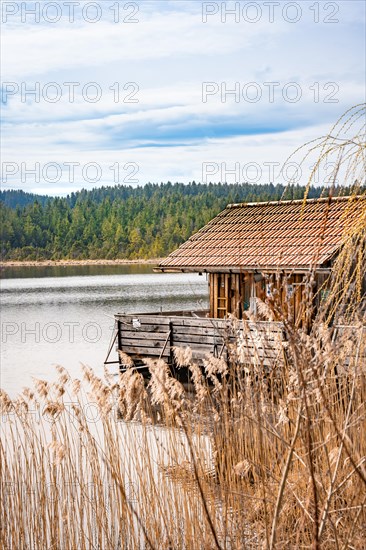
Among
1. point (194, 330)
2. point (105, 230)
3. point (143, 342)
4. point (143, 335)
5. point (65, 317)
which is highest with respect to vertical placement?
point (105, 230)

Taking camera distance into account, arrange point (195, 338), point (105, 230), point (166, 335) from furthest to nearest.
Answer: point (105, 230) → point (166, 335) → point (195, 338)

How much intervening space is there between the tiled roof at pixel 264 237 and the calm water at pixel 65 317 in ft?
4.29

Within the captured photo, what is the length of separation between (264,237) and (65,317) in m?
23.4

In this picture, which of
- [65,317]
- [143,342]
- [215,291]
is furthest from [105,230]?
[143,342]

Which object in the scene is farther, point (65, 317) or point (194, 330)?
point (65, 317)

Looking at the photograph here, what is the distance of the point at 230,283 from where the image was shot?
62.8ft

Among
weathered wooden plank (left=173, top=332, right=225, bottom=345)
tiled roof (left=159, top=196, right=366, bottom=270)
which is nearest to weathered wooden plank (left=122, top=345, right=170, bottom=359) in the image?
weathered wooden plank (left=173, top=332, right=225, bottom=345)

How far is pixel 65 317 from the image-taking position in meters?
39.5

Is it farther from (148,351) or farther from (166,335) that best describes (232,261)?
(148,351)

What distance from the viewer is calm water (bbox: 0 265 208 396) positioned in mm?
24516

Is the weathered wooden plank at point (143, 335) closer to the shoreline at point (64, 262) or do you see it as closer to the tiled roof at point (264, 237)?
the tiled roof at point (264, 237)

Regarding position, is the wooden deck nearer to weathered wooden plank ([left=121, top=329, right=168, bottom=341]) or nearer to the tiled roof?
weathered wooden plank ([left=121, top=329, right=168, bottom=341])

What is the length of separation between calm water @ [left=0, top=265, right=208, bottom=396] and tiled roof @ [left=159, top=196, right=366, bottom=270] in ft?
4.29

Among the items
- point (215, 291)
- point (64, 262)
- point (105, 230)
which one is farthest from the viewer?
point (105, 230)
